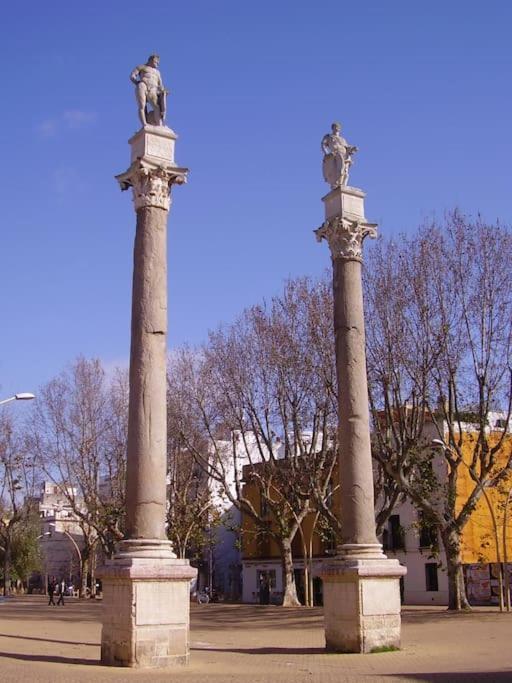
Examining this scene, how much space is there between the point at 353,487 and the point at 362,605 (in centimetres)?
242

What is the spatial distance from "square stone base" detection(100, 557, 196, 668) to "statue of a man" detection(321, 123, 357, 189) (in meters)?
9.60

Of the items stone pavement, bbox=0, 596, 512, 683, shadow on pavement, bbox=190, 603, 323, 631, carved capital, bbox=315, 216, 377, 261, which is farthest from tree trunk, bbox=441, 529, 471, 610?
carved capital, bbox=315, 216, 377, 261

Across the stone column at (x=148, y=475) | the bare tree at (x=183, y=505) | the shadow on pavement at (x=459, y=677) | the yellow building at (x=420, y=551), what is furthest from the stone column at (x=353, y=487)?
the bare tree at (x=183, y=505)

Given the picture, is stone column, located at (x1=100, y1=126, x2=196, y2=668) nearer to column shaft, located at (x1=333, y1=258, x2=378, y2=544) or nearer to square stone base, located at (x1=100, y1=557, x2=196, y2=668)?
square stone base, located at (x1=100, y1=557, x2=196, y2=668)

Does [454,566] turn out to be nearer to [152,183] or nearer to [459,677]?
[459,677]

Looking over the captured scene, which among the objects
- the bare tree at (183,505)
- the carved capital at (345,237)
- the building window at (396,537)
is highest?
the carved capital at (345,237)

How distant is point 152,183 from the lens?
17016mm

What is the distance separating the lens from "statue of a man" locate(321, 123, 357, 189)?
1978 centimetres

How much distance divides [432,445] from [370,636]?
1666 cm

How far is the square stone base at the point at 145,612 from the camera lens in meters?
14.2

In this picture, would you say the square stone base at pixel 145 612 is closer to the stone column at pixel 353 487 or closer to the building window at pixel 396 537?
the stone column at pixel 353 487

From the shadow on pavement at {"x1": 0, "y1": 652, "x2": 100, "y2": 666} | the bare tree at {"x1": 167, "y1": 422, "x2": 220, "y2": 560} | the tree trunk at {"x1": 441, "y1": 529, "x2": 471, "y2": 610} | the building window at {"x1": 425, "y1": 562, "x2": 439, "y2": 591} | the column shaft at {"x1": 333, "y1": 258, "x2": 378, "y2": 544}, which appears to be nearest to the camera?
the shadow on pavement at {"x1": 0, "y1": 652, "x2": 100, "y2": 666}

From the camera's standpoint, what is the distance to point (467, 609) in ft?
95.5

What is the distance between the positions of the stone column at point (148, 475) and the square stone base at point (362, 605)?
3327mm
